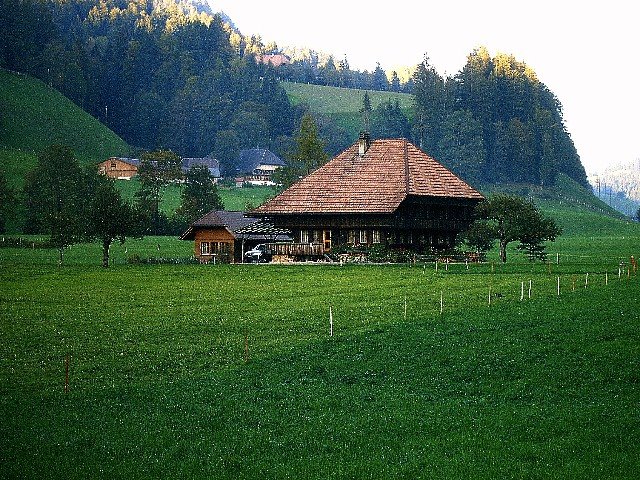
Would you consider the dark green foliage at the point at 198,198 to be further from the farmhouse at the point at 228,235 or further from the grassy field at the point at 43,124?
the grassy field at the point at 43,124

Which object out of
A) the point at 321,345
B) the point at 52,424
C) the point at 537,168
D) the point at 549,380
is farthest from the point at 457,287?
the point at 537,168

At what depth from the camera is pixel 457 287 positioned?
50312mm

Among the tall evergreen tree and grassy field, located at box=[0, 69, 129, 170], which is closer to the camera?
grassy field, located at box=[0, 69, 129, 170]

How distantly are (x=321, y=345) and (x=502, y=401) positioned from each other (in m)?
8.53

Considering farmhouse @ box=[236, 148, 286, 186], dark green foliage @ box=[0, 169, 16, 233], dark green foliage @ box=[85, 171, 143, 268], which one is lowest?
dark green foliage @ box=[85, 171, 143, 268]

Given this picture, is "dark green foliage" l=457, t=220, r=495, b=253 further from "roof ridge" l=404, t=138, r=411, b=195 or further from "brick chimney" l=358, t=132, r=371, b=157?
"brick chimney" l=358, t=132, r=371, b=157

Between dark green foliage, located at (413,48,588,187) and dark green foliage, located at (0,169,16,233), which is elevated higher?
dark green foliage, located at (413,48,588,187)

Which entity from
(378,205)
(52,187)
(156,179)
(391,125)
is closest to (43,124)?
(156,179)

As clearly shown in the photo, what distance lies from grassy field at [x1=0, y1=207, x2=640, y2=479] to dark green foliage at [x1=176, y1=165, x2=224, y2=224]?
5614 cm

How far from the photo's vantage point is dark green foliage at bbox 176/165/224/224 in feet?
352

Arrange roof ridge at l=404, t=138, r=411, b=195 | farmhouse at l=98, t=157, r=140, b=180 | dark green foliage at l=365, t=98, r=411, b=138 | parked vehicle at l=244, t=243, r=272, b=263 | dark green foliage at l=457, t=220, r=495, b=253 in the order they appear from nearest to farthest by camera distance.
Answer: dark green foliage at l=457, t=220, r=495, b=253, roof ridge at l=404, t=138, r=411, b=195, parked vehicle at l=244, t=243, r=272, b=263, farmhouse at l=98, t=157, r=140, b=180, dark green foliage at l=365, t=98, r=411, b=138

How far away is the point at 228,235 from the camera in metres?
80.0

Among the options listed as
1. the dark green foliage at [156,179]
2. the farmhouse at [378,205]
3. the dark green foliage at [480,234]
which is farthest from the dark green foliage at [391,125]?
the dark green foliage at [480,234]

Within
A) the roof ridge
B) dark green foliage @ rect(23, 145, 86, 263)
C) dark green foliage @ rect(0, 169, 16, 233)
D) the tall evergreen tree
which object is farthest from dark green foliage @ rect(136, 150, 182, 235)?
the tall evergreen tree
